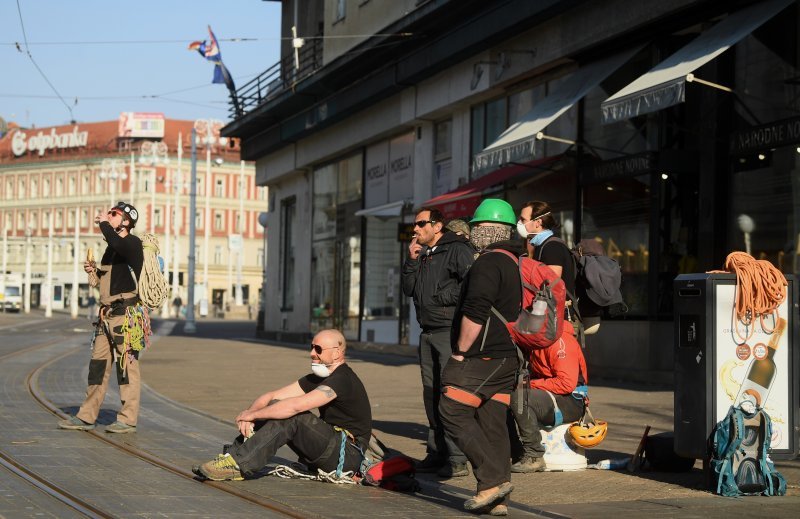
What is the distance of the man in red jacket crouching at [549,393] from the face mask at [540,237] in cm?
63

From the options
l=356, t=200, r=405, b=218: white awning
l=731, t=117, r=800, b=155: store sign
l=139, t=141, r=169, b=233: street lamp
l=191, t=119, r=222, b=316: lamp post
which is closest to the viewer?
l=731, t=117, r=800, b=155: store sign

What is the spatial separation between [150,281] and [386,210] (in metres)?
18.9

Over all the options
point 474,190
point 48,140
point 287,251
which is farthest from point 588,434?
point 48,140

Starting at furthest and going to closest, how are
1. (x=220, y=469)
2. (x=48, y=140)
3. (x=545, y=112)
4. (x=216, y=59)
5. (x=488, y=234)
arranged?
(x=48, y=140) → (x=216, y=59) → (x=545, y=112) → (x=220, y=469) → (x=488, y=234)

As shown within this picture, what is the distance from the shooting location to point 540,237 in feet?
31.6

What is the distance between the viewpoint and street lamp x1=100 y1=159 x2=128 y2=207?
99.3 m

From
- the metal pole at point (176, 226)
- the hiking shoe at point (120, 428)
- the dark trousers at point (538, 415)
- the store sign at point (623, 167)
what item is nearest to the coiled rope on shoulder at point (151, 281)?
the hiking shoe at point (120, 428)

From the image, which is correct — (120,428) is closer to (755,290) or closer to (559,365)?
(559,365)

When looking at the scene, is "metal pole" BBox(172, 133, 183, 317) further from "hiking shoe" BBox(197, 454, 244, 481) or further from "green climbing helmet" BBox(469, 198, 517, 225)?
"green climbing helmet" BBox(469, 198, 517, 225)

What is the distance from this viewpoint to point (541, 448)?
960 centimetres

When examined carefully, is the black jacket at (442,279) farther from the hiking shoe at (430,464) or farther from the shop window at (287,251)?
the shop window at (287,251)

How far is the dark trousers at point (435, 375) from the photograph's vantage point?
9.59 metres

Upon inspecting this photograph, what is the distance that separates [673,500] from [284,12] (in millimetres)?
35995

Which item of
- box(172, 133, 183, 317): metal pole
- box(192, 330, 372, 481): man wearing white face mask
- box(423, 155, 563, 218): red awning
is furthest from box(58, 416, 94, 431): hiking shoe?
box(172, 133, 183, 317): metal pole
